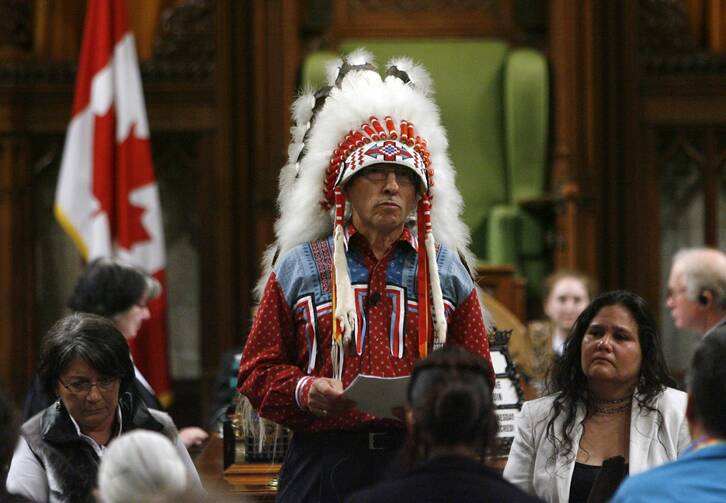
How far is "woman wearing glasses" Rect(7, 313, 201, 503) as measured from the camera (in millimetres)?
2820

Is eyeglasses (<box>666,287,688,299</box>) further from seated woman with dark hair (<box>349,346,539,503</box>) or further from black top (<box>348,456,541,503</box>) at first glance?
black top (<box>348,456,541,503</box>)

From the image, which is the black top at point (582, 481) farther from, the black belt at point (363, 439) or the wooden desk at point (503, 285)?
the wooden desk at point (503, 285)

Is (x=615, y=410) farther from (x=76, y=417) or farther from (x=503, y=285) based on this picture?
(x=503, y=285)

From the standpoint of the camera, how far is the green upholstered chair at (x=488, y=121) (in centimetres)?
628

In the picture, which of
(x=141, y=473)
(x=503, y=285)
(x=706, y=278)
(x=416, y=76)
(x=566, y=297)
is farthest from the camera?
(x=503, y=285)

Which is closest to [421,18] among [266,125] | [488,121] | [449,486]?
[488,121]

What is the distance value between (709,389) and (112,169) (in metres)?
4.44

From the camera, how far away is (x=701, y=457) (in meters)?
2.08

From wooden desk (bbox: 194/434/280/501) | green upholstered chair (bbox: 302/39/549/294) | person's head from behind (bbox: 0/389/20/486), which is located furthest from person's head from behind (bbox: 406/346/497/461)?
green upholstered chair (bbox: 302/39/549/294)

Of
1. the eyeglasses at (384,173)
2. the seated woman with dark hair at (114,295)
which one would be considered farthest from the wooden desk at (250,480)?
Result: the eyeglasses at (384,173)

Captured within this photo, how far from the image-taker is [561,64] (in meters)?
6.21

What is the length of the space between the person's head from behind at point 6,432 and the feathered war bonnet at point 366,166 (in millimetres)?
852

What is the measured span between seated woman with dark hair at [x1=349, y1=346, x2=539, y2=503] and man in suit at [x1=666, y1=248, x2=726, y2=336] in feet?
8.30

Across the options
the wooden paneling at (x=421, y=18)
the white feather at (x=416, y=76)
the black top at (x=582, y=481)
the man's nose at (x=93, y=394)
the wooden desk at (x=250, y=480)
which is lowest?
the wooden desk at (x=250, y=480)
